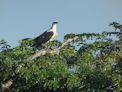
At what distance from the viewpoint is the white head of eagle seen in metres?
14.3

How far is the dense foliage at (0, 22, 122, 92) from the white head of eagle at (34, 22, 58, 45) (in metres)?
0.53

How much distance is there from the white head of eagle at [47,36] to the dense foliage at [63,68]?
0.53m

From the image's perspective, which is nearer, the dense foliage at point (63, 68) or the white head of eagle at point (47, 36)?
the dense foliage at point (63, 68)

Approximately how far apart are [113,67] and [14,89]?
2.91m

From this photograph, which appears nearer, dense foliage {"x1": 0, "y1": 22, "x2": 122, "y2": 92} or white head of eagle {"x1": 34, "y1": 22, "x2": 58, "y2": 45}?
dense foliage {"x1": 0, "y1": 22, "x2": 122, "y2": 92}

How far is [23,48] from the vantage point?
1305 cm

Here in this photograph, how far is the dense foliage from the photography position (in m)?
12.3

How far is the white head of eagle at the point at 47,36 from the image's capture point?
14.3 metres

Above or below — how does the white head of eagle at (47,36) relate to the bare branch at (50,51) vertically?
above

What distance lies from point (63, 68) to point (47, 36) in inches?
104

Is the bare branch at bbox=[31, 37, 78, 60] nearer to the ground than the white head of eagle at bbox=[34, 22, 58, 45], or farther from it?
nearer to the ground

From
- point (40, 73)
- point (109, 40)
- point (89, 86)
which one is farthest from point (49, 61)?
point (109, 40)

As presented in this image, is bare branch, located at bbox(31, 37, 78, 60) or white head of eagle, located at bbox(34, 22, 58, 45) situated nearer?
bare branch, located at bbox(31, 37, 78, 60)

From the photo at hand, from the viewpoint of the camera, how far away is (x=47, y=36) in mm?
14781
